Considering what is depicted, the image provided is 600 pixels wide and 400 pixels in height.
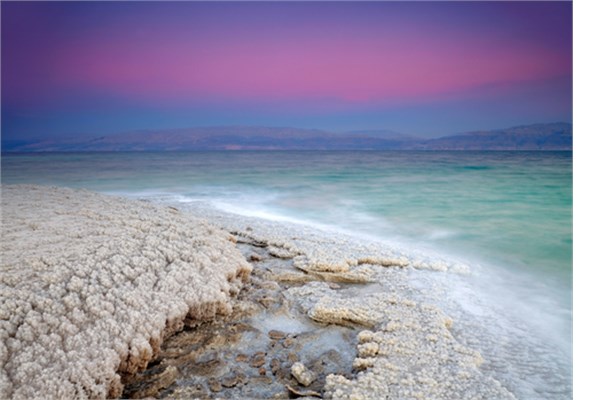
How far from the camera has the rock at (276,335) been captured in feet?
10.5

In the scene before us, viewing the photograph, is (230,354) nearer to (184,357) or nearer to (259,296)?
(184,357)

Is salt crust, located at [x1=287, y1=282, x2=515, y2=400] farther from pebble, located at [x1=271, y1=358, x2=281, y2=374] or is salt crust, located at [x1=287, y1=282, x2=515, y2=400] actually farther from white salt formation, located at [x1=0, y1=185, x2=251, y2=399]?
white salt formation, located at [x1=0, y1=185, x2=251, y2=399]

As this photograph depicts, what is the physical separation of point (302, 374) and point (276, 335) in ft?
1.83

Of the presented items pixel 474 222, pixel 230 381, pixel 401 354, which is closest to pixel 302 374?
pixel 230 381

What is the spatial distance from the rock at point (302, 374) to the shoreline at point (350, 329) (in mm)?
29

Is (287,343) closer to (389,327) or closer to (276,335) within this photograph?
(276,335)

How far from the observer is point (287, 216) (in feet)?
30.8

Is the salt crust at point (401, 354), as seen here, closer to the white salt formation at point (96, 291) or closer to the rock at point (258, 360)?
the rock at point (258, 360)

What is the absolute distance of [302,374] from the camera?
2.71 metres

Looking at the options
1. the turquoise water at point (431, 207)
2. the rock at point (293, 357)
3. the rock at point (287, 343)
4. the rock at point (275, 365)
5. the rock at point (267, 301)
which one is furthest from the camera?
the turquoise water at point (431, 207)

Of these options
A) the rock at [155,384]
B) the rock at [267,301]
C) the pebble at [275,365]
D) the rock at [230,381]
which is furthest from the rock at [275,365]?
the rock at [267,301]

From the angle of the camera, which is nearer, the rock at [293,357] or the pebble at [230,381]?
the pebble at [230,381]

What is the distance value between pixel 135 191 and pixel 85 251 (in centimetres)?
1099
